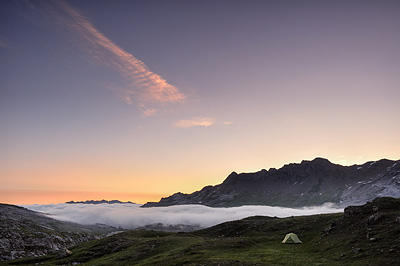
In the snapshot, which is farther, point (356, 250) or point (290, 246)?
point (290, 246)

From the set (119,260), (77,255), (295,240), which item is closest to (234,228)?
(295,240)

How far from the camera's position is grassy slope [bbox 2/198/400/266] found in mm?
39469

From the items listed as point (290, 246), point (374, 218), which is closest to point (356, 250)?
Result: point (374, 218)

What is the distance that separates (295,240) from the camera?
2405 inches

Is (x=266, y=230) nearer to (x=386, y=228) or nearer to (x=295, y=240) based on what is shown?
(x=295, y=240)

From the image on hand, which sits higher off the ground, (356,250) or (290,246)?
(356,250)

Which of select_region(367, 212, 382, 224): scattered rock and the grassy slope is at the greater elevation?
select_region(367, 212, 382, 224): scattered rock

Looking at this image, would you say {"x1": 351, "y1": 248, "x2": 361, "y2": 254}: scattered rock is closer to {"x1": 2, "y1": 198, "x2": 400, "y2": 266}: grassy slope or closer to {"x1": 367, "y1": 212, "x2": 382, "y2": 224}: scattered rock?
{"x1": 2, "y1": 198, "x2": 400, "y2": 266}: grassy slope

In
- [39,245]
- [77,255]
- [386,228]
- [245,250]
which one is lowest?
[39,245]

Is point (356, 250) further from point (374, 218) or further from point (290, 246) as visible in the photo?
point (290, 246)

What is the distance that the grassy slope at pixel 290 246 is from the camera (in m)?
39.5

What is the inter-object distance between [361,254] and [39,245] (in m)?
195

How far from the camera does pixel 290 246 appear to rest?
188ft

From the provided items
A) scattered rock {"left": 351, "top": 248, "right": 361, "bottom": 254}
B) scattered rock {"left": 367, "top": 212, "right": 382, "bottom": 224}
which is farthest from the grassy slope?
scattered rock {"left": 367, "top": 212, "right": 382, "bottom": 224}
